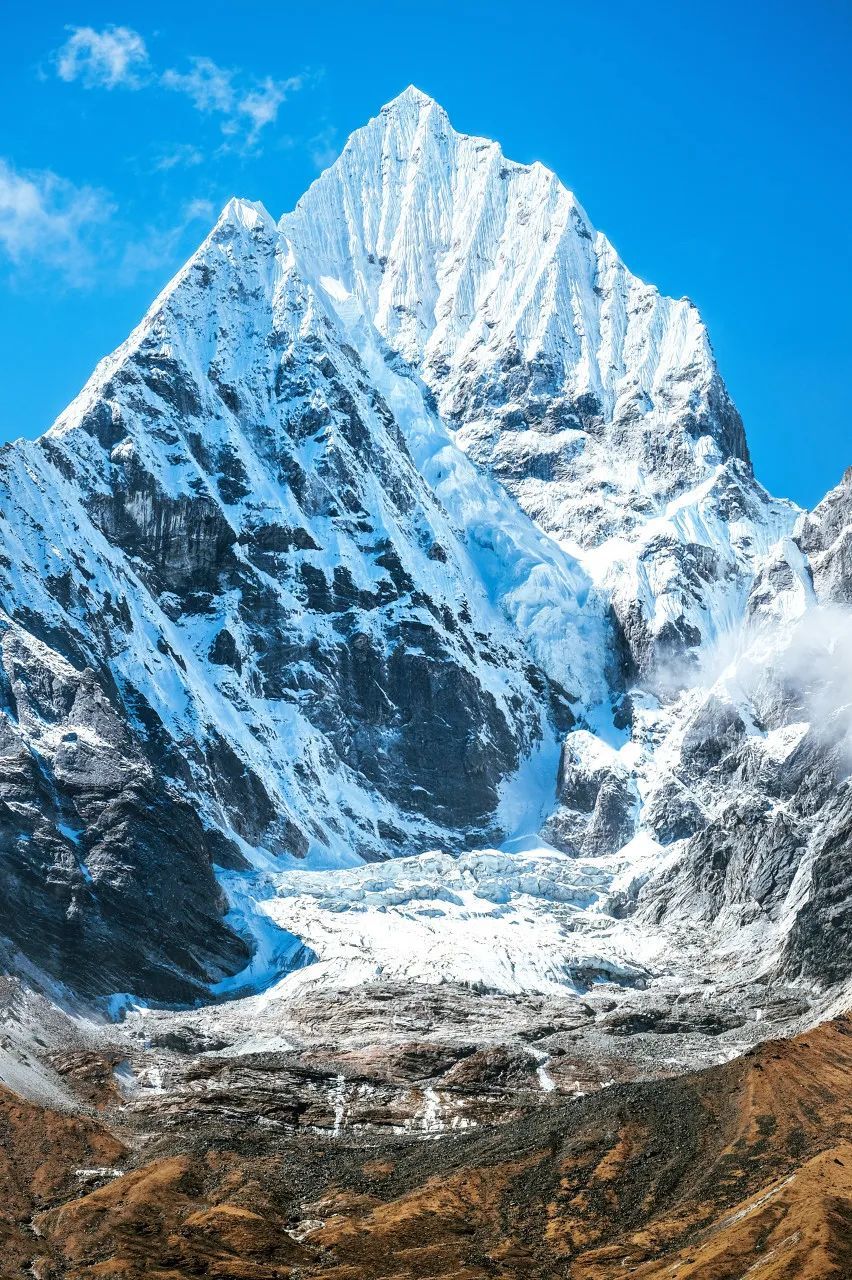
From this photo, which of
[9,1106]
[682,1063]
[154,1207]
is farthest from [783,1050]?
[9,1106]

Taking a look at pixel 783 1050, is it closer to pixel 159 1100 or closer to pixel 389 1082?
pixel 389 1082

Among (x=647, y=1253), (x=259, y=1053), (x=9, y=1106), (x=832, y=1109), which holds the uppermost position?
(x=259, y=1053)

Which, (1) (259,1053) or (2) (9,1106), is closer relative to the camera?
(2) (9,1106)

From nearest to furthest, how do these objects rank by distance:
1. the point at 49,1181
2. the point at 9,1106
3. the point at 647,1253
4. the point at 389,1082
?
the point at 647,1253 < the point at 49,1181 < the point at 9,1106 < the point at 389,1082

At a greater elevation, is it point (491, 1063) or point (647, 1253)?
point (491, 1063)

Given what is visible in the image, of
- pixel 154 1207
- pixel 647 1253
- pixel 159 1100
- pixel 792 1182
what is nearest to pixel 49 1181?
pixel 154 1207

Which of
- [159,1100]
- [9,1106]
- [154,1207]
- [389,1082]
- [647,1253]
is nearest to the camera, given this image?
[647,1253]
